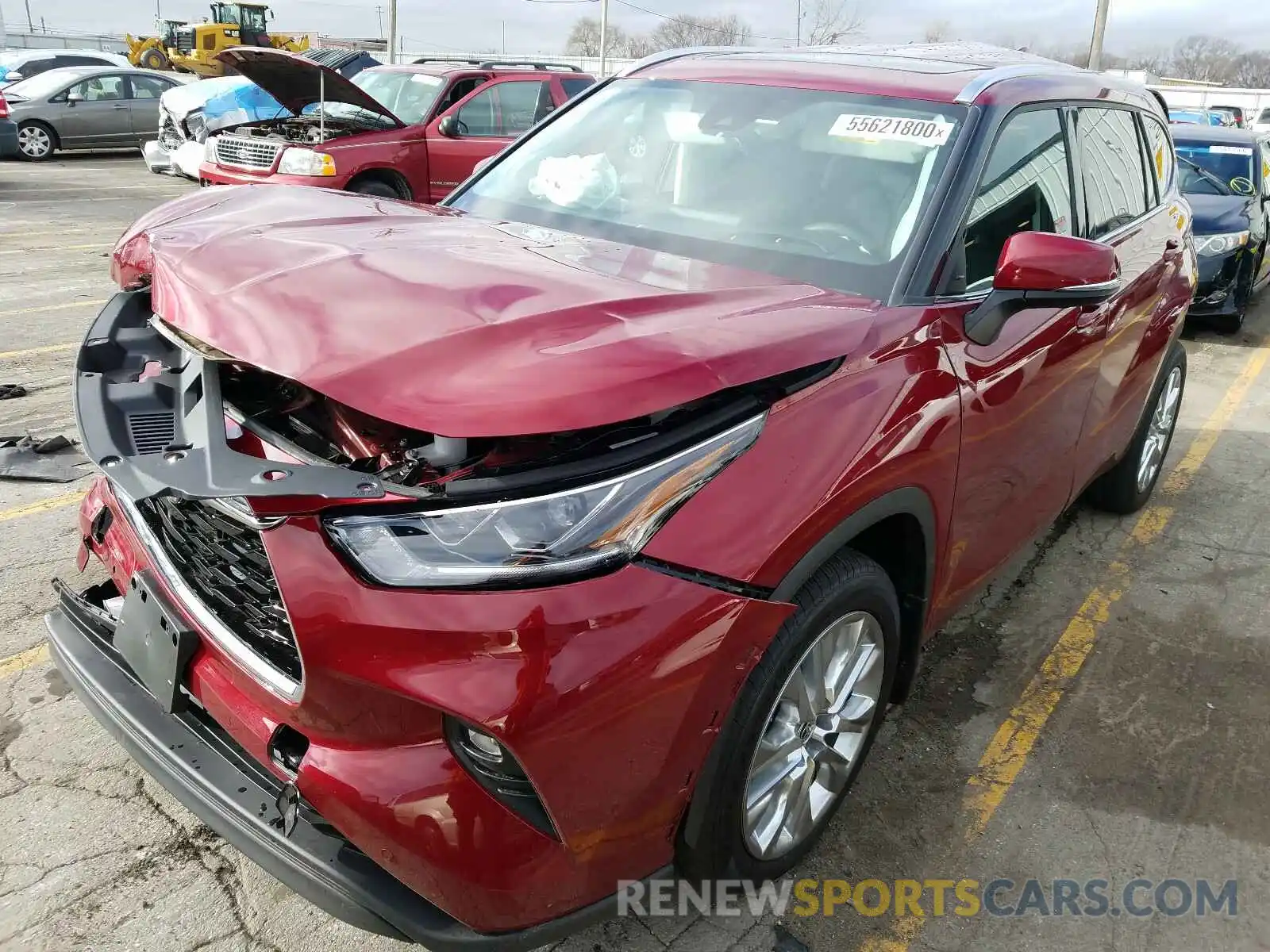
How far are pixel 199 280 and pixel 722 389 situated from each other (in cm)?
109

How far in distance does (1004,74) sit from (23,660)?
3532mm

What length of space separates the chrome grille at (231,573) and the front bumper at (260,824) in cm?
24

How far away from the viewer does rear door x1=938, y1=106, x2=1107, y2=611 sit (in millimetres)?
2553

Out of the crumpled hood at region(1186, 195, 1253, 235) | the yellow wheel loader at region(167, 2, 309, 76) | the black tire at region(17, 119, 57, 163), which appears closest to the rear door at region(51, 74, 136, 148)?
the black tire at region(17, 119, 57, 163)

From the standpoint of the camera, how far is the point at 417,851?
64.9 inches

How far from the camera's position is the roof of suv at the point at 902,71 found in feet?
9.36

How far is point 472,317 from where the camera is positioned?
1.82 metres

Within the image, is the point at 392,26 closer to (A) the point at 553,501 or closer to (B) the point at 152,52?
(B) the point at 152,52

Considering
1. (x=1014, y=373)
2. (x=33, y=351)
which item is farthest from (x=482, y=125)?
(x=1014, y=373)

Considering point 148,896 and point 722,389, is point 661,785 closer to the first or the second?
point 722,389

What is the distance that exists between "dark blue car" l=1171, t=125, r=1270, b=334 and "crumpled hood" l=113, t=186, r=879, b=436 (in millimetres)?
7105

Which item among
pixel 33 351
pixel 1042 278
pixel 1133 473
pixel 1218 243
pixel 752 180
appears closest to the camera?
pixel 1042 278

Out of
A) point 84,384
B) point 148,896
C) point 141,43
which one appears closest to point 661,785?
point 148,896

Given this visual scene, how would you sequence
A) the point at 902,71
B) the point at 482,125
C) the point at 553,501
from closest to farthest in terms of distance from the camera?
the point at 553,501, the point at 902,71, the point at 482,125
